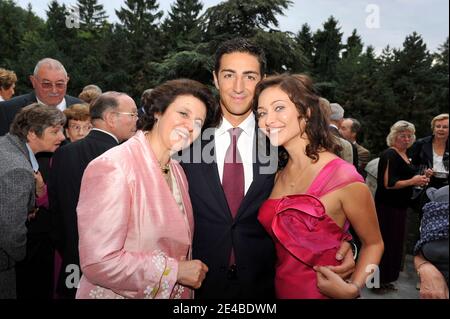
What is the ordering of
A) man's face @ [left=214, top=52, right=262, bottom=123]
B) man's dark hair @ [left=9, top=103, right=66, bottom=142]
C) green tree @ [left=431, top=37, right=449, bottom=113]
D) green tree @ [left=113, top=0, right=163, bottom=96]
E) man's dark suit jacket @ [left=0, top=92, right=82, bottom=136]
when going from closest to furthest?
man's face @ [left=214, top=52, right=262, bottom=123], man's dark hair @ [left=9, top=103, right=66, bottom=142], man's dark suit jacket @ [left=0, top=92, right=82, bottom=136], green tree @ [left=431, top=37, right=449, bottom=113], green tree @ [left=113, top=0, right=163, bottom=96]

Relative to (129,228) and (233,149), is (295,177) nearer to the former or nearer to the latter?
(233,149)

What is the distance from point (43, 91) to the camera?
184 inches

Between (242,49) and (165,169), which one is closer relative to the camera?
(165,169)

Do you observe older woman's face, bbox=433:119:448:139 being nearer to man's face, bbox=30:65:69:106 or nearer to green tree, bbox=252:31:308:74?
man's face, bbox=30:65:69:106

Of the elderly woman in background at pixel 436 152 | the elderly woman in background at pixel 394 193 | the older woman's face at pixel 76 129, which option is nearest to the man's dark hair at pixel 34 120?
the older woman's face at pixel 76 129

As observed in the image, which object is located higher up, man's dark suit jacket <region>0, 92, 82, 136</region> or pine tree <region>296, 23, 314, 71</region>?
pine tree <region>296, 23, 314, 71</region>

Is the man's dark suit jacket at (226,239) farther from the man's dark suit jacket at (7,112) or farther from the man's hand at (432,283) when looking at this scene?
the man's dark suit jacket at (7,112)

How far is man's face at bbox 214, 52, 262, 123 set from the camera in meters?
2.55

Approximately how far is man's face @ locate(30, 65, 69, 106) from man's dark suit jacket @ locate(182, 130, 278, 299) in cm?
318

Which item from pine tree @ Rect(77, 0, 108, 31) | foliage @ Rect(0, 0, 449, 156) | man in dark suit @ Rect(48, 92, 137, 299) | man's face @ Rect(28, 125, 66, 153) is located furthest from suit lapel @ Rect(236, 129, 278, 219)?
pine tree @ Rect(77, 0, 108, 31)

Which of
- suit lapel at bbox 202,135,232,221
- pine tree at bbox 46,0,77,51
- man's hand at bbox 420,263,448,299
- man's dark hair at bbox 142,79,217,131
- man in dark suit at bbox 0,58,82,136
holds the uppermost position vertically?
pine tree at bbox 46,0,77,51

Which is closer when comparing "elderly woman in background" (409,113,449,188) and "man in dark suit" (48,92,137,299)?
"man in dark suit" (48,92,137,299)

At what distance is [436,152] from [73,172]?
4743mm

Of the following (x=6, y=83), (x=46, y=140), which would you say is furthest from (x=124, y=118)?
(x=6, y=83)
